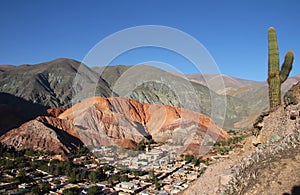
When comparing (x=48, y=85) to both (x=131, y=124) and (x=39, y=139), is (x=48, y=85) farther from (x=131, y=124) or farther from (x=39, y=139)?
(x=39, y=139)

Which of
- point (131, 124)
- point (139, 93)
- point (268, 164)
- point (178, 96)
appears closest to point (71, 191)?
point (268, 164)

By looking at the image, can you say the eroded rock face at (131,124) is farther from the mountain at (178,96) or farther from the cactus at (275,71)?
the cactus at (275,71)

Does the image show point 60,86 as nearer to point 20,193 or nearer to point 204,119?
point 204,119

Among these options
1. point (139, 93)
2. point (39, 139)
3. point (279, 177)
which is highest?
point (139, 93)

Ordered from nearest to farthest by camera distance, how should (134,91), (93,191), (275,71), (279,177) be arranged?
(279,177), (275,71), (93,191), (134,91)

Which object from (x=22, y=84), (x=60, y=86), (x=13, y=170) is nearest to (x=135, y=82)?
(x=60, y=86)

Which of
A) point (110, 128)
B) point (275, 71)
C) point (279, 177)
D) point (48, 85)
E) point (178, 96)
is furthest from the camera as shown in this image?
point (48, 85)

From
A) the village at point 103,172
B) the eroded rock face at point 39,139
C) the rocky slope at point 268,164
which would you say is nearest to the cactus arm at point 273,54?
the rocky slope at point 268,164
